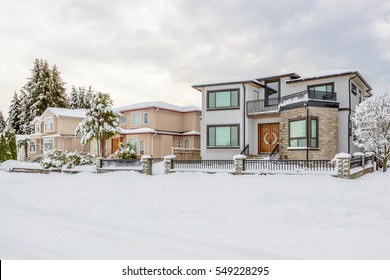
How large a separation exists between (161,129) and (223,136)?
8858 mm

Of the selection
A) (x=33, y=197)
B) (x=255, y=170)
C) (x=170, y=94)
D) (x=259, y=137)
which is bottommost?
(x=33, y=197)

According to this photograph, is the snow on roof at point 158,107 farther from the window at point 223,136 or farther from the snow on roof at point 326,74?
the snow on roof at point 326,74

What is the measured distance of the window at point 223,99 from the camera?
944 inches

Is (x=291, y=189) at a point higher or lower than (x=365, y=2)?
lower

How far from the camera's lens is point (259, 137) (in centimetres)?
2422

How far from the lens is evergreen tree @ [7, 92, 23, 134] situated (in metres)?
56.0

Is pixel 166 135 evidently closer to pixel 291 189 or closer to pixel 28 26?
pixel 28 26

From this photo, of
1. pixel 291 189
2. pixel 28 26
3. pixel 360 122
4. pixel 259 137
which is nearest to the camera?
pixel 291 189

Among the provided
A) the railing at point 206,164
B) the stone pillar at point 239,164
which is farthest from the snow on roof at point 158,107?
the stone pillar at point 239,164

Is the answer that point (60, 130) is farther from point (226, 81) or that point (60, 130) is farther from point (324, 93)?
point (324, 93)

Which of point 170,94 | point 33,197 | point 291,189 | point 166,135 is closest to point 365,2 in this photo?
point 291,189

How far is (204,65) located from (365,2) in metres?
13.8

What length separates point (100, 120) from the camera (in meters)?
25.9

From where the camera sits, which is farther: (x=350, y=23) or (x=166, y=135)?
(x=166, y=135)
